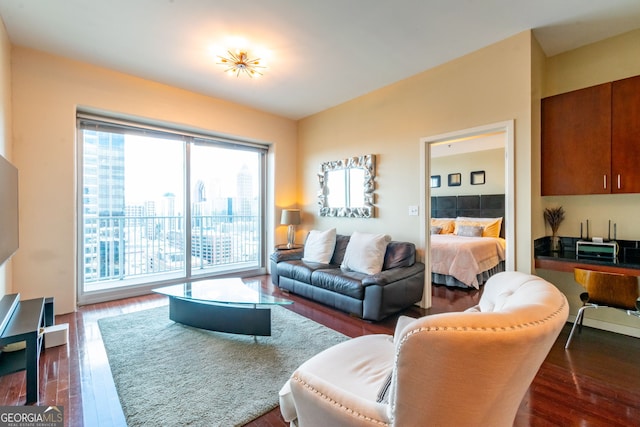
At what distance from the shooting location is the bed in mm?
4352

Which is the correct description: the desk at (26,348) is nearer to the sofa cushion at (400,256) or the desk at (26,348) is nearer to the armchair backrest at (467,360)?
the armchair backrest at (467,360)

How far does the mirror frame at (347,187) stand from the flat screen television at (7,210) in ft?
11.9

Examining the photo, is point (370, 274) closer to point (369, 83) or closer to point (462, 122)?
point (462, 122)

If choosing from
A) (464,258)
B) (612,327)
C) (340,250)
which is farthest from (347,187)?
(612,327)

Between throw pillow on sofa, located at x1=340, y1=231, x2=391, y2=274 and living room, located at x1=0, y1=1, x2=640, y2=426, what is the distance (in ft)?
1.33

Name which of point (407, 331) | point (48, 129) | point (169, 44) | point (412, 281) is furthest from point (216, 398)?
point (48, 129)

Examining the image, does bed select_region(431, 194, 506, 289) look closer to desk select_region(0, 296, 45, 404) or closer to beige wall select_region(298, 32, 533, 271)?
beige wall select_region(298, 32, 533, 271)

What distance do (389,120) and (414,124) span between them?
40 cm

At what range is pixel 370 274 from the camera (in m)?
3.42

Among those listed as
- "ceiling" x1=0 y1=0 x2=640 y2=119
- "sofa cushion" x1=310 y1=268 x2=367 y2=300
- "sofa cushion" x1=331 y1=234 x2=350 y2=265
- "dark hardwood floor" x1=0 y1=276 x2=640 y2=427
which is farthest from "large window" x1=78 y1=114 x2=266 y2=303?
"sofa cushion" x1=310 y1=268 x2=367 y2=300

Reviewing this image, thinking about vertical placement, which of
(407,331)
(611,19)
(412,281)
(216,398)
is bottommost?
(216,398)

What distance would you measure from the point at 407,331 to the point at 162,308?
11.5ft

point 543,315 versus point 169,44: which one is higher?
point 169,44

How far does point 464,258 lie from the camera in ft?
14.2
